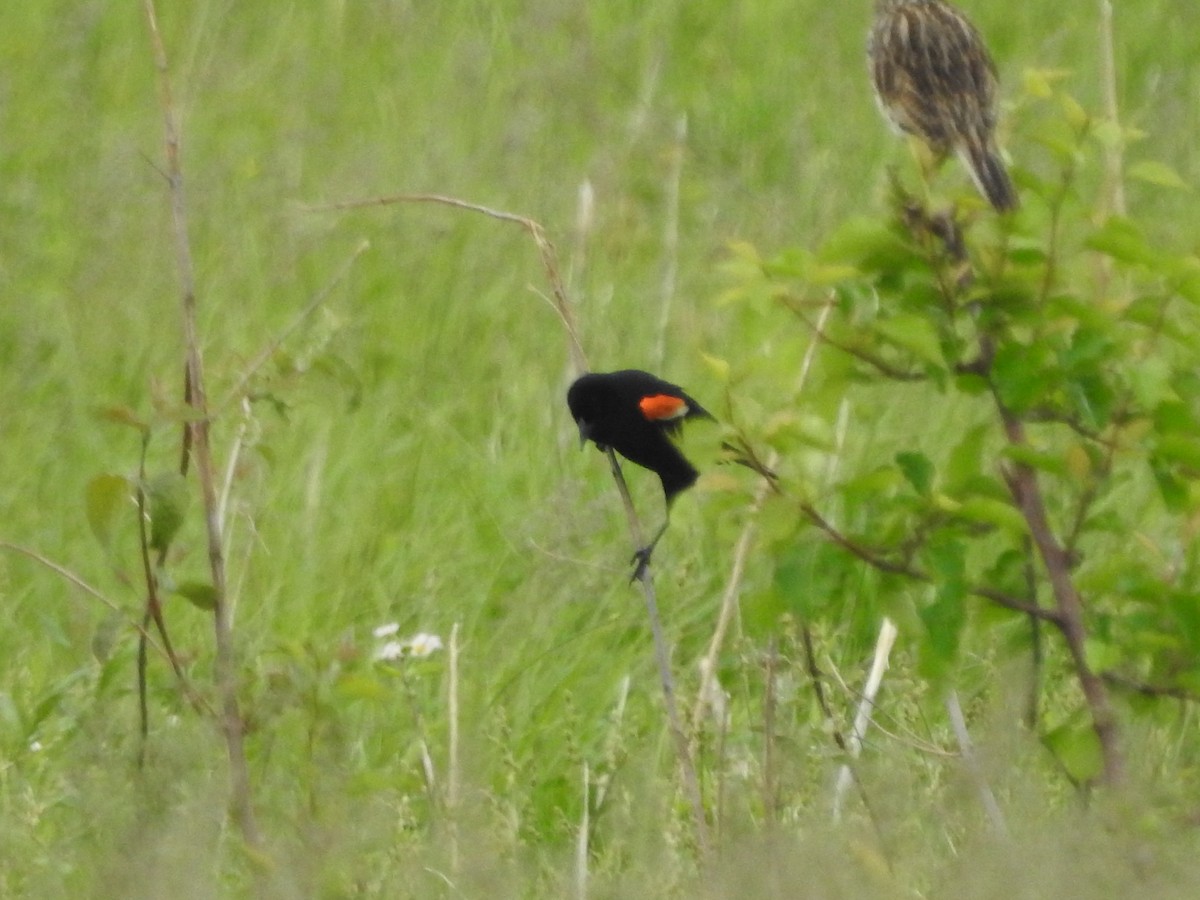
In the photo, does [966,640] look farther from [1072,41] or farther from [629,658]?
[1072,41]

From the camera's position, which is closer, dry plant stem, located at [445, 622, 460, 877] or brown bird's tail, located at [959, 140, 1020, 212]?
dry plant stem, located at [445, 622, 460, 877]

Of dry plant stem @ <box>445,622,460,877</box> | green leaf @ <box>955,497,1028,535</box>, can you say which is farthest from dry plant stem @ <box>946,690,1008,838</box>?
dry plant stem @ <box>445,622,460,877</box>

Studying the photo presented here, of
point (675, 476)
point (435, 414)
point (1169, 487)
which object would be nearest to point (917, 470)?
point (1169, 487)

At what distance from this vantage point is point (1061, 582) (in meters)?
2.95

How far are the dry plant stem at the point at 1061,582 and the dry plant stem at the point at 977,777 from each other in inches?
8.1

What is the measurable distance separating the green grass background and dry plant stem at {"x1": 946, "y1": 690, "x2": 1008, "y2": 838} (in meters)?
0.03

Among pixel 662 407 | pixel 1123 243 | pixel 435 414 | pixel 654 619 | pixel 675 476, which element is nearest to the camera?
pixel 1123 243

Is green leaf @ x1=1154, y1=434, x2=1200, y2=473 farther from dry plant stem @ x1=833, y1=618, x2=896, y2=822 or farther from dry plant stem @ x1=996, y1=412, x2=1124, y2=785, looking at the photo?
dry plant stem @ x1=833, y1=618, x2=896, y2=822

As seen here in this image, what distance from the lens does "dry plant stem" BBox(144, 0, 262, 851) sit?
263cm

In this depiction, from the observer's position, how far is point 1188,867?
1.79 m

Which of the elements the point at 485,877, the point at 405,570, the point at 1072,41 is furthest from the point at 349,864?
the point at 1072,41

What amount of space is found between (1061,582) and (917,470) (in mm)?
308

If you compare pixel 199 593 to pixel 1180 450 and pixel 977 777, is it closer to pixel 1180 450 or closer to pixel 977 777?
pixel 977 777

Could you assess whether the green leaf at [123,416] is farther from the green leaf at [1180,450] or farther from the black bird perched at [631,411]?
the black bird perched at [631,411]
